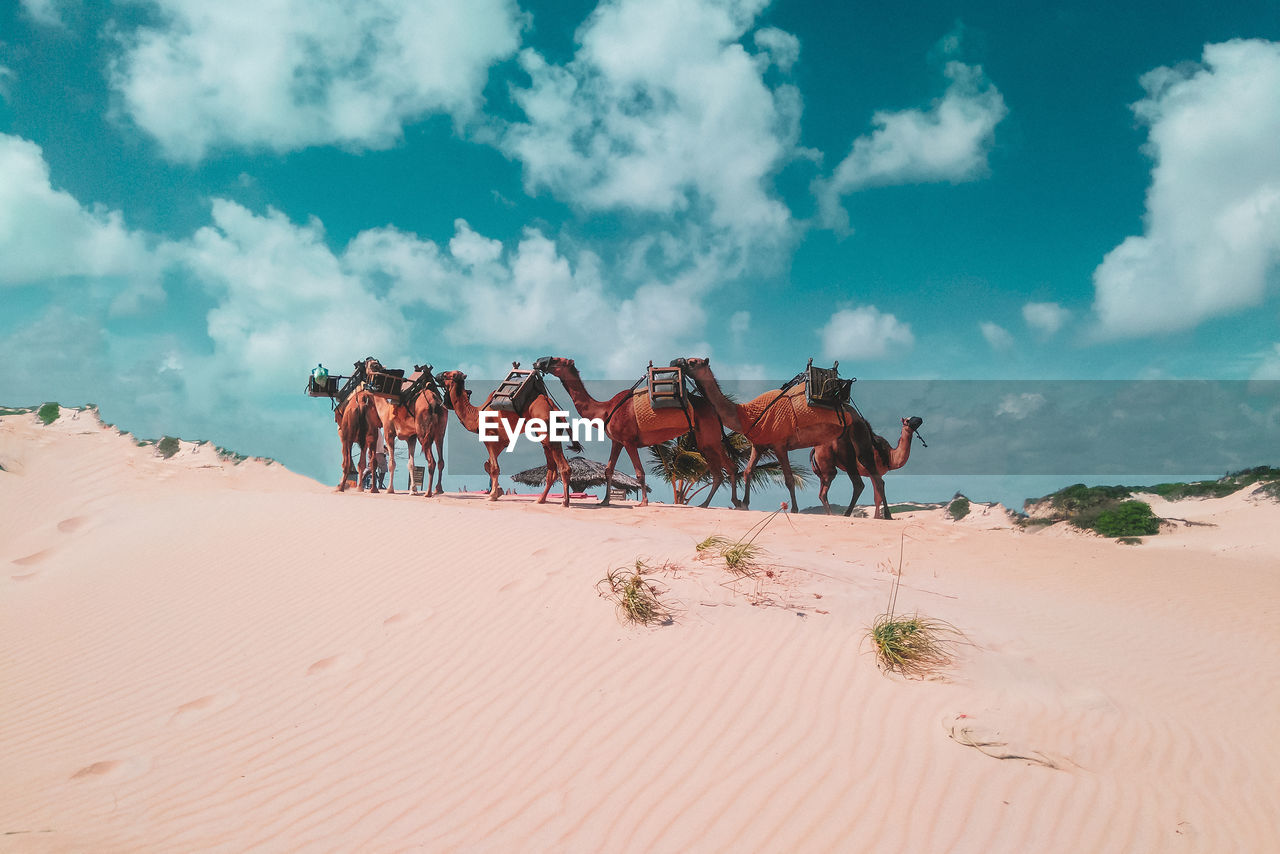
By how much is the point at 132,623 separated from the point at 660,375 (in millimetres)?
9677

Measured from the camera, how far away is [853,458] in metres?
15.6

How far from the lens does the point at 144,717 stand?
5484mm

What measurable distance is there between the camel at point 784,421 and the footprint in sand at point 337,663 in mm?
9741

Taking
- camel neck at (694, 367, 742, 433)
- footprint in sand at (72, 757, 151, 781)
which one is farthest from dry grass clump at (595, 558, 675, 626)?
camel neck at (694, 367, 742, 433)

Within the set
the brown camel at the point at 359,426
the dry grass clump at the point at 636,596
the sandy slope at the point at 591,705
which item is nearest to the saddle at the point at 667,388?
the sandy slope at the point at 591,705

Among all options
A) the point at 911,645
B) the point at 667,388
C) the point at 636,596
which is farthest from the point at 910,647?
the point at 667,388

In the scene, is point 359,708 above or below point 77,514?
below

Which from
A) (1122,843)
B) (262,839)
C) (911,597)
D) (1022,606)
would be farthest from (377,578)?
(1022,606)

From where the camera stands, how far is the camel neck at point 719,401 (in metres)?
14.3

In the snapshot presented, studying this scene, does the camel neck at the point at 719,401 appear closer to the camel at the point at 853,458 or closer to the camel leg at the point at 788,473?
the camel leg at the point at 788,473

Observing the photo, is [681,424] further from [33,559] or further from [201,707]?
[33,559]

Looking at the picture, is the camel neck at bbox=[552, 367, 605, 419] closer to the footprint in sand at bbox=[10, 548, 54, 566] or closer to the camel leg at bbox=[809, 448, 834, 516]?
the camel leg at bbox=[809, 448, 834, 516]

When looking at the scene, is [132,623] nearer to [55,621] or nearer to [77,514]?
[55,621]

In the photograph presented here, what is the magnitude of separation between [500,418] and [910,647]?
1030 centimetres
